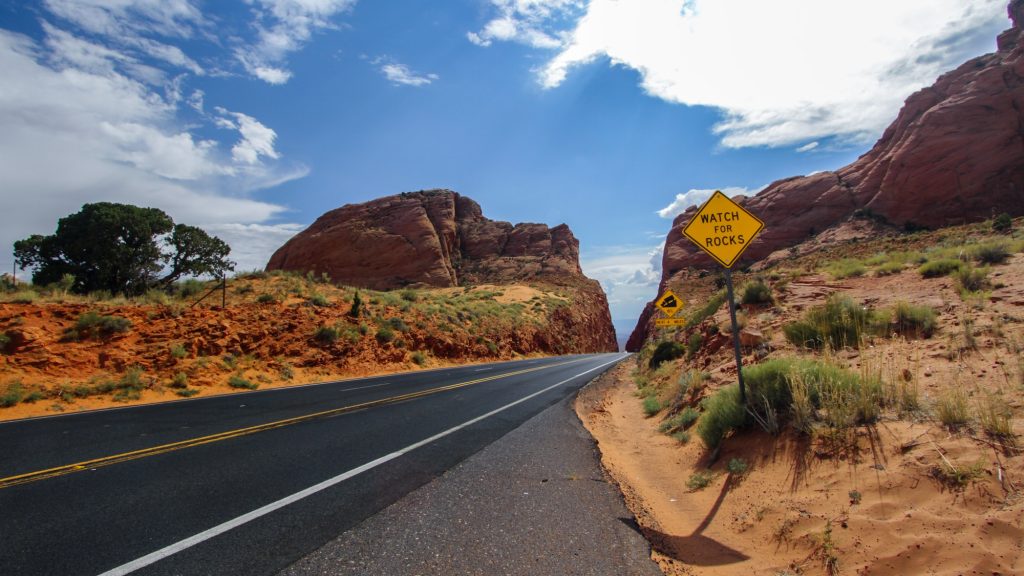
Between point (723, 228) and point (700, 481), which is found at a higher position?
point (723, 228)

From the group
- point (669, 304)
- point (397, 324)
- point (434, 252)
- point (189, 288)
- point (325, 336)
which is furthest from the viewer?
point (434, 252)

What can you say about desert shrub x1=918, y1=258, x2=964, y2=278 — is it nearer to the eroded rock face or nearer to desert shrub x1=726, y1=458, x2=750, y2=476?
desert shrub x1=726, y1=458, x2=750, y2=476

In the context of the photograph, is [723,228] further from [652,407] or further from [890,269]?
[890,269]

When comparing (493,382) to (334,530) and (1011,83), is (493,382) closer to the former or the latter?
(334,530)

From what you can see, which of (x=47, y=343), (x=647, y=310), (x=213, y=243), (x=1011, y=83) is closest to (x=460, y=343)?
(x=47, y=343)

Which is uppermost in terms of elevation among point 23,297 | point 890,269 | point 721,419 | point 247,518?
point 23,297

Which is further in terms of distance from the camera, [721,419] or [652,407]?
[652,407]

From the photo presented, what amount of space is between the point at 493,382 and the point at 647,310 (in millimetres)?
75095

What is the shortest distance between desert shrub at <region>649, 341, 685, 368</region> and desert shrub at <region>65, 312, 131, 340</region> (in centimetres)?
1952

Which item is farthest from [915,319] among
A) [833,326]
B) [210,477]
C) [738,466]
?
[210,477]

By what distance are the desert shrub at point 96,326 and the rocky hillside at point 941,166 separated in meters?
64.3

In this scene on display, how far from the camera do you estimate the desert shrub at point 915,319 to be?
738 cm

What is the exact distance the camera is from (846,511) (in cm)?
384

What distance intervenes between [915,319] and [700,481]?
5076mm
